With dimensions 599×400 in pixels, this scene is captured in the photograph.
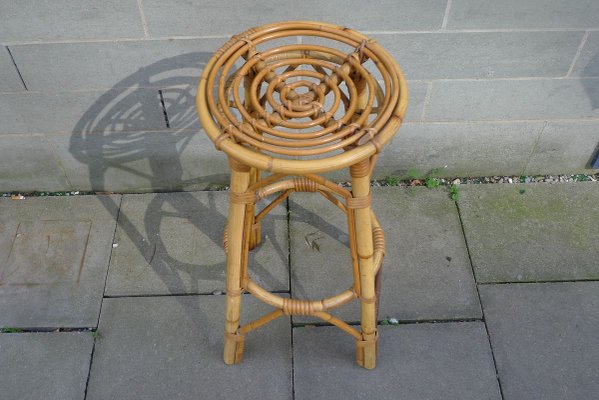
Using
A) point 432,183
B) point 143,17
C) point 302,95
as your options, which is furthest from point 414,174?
point 143,17

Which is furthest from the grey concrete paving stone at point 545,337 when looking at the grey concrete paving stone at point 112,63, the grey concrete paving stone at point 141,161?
Result: the grey concrete paving stone at point 112,63

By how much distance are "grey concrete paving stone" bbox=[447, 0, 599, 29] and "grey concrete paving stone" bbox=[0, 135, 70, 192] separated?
1.99m

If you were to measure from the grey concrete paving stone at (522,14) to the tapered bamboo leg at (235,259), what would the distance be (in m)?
1.20

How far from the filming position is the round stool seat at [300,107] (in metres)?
1.40

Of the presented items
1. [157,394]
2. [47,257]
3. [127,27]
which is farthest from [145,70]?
[157,394]

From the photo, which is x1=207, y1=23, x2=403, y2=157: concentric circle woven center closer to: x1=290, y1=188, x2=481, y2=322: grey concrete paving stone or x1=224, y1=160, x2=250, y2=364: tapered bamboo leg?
x1=224, y1=160, x2=250, y2=364: tapered bamboo leg

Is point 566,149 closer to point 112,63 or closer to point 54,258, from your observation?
point 112,63

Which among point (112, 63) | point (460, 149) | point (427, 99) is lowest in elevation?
point (460, 149)

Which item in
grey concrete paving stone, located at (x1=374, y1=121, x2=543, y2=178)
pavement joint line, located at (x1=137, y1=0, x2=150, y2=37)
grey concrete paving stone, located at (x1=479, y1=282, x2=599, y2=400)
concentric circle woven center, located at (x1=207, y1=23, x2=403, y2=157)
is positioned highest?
concentric circle woven center, located at (x1=207, y1=23, x2=403, y2=157)

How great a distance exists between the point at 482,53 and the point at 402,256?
98cm

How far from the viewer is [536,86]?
246 cm

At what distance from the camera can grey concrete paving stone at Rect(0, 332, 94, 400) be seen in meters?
2.12

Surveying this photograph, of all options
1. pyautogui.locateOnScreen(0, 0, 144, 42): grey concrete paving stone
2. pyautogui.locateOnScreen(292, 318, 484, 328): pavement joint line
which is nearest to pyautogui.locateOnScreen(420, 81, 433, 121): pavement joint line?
pyautogui.locateOnScreen(292, 318, 484, 328): pavement joint line

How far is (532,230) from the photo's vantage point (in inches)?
104
